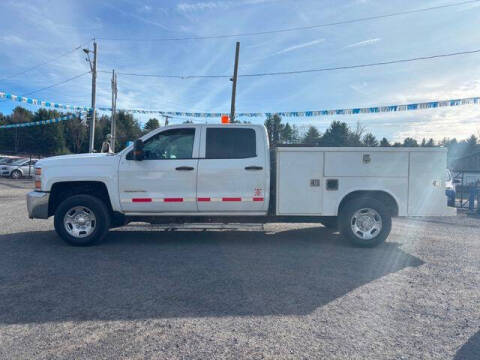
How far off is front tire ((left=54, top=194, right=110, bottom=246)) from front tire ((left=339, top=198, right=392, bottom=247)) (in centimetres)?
411

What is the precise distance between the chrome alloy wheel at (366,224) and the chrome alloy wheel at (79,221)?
4.50 meters

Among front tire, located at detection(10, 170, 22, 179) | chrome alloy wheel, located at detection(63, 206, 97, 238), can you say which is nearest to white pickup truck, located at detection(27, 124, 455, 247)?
chrome alloy wheel, located at detection(63, 206, 97, 238)

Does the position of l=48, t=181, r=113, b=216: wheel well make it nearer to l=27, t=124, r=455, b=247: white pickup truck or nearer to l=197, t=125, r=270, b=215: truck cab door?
l=27, t=124, r=455, b=247: white pickup truck

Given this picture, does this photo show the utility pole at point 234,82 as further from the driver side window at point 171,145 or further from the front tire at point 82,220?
the front tire at point 82,220

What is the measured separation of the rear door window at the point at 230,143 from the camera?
19.2 feet

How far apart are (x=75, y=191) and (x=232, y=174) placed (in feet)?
9.08

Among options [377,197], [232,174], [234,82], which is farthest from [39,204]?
[234,82]

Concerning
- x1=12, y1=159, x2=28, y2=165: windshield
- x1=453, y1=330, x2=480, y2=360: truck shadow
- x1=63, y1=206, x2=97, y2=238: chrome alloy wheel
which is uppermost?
x1=12, y1=159, x2=28, y2=165: windshield

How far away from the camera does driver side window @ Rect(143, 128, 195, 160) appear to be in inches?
231

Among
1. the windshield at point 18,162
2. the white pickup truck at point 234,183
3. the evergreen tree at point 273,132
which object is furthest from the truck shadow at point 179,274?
the windshield at point 18,162

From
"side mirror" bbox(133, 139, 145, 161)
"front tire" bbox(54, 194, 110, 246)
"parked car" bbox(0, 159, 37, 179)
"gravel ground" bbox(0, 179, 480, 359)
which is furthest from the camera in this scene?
"parked car" bbox(0, 159, 37, 179)

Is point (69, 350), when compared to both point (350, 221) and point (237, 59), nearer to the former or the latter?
point (350, 221)

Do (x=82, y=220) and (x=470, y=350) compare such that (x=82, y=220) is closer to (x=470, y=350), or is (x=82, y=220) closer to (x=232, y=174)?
(x=232, y=174)

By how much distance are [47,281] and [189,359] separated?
252cm
